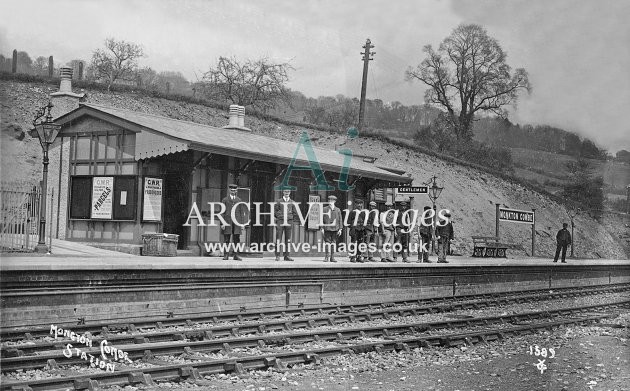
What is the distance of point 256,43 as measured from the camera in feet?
28.4

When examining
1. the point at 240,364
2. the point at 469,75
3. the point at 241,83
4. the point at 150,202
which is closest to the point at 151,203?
the point at 150,202

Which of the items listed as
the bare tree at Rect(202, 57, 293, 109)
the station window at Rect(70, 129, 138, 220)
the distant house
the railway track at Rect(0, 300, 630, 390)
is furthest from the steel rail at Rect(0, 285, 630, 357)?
the bare tree at Rect(202, 57, 293, 109)

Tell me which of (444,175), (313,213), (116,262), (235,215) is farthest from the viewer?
(444,175)

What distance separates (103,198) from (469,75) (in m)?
12.0

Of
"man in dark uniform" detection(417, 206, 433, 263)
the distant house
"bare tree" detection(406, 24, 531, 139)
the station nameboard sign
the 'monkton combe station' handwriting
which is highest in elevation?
"bare tree" detection(406, 24, 531, 139)

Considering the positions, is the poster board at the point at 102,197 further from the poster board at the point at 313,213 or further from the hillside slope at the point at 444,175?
the poster board at the point at 313,213

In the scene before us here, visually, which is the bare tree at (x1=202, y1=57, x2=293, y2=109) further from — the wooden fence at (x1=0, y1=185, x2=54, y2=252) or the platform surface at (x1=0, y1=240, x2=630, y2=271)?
the wooden fence at (x1=0, y1=185, x2=54, y2=252)

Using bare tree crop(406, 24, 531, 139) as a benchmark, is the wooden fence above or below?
below

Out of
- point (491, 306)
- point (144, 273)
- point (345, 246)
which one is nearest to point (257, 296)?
point (144, 273)

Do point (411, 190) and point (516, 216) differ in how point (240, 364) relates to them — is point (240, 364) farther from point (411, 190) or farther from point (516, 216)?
point (411, 190)

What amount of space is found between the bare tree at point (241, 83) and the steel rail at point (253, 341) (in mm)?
14798

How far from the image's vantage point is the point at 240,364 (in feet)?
26.0

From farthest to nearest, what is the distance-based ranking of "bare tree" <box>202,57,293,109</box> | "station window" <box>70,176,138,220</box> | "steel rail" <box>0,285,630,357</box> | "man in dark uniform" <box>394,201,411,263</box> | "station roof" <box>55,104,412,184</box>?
"bare tree" <box>202,57,293,109</box> → "man in dark uniform" <box>394,201,411,263</box> → "station window" <box>70,176,138,220</box> → "station roof" <box>55,104,412,184</box> → "steel rail" <box>0,285,630,357</box>

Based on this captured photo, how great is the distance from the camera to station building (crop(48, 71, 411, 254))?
17250 millimetres
